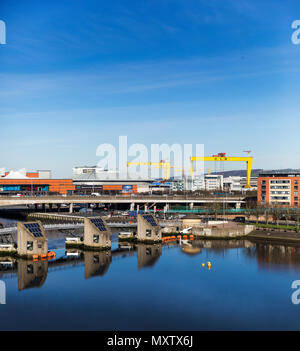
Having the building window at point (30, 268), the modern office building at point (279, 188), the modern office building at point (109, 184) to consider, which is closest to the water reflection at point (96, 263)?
the building window at point (30, 268)

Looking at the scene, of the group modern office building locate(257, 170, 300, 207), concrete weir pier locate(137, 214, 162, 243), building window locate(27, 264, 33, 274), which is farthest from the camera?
modern office building locate(257, 170, 300, 207)

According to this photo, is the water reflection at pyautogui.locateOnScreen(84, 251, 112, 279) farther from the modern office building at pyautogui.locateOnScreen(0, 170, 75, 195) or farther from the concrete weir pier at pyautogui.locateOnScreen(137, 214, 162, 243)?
the modern office building at pyautogui.locateOnScreen(0, 170, 75, 195)

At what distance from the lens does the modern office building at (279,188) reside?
74375 mm

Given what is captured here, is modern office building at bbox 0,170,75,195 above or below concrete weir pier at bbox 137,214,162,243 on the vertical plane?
above

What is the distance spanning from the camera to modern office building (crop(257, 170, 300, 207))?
2928 inches

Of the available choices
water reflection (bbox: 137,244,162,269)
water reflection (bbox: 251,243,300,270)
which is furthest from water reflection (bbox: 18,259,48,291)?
water reflection (bbox: 251,243,300,270)

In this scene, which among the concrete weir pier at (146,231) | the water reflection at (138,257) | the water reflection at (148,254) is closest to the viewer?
the water reflection at (138,257)

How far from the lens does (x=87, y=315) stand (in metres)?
25.2

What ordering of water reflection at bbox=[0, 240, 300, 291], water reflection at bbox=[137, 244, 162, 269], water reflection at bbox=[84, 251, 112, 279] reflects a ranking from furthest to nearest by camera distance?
water reflection at bbox=[137, 244, 162, 269] → water reflection at bbox=[84, 251, 112, 279] → water reflection at bbox=[0, 240, 300, 291]

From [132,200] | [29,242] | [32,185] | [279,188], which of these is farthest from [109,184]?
A: [29,242]

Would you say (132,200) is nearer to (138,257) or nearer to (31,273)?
(138,257)

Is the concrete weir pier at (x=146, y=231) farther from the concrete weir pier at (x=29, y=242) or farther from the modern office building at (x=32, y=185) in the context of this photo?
the modern office building at (x=32, y=185)

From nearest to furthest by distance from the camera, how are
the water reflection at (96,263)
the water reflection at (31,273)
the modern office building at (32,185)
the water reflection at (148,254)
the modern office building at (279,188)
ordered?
the water reflection at (31,273) → the water reflection at (96,263) → the water reflection at (148,254) → the modern office building at (279,188) → the modern office building at (32,185)
